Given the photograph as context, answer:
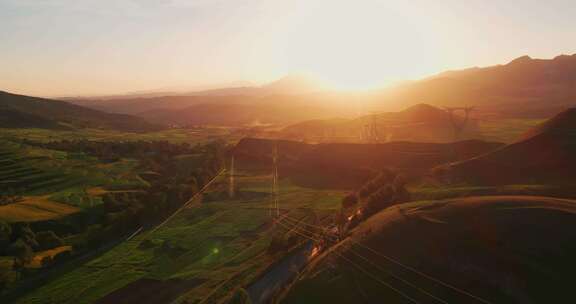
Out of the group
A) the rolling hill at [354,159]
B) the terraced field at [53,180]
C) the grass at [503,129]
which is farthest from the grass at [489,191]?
the terraced field at [53,180]

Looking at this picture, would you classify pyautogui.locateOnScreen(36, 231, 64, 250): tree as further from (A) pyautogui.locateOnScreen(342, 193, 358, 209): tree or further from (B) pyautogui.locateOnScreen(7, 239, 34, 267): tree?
(A) pyautogui.locateOnScreen(342, 193, 358, 209): tree

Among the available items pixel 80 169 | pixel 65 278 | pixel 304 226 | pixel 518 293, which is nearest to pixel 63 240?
pixel 65 278

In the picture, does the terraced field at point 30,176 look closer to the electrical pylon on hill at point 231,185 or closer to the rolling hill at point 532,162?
the electrical pylon on hill at point 231,185

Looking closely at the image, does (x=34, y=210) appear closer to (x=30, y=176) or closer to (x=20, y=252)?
(x=20, y=252)

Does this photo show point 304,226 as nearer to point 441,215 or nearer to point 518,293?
point 441,215

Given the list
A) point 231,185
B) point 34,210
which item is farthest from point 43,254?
point 231,185

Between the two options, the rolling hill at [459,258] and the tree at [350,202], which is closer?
the rolling hill at [459,258]

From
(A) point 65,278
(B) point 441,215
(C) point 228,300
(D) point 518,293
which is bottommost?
(A) point 65,278
